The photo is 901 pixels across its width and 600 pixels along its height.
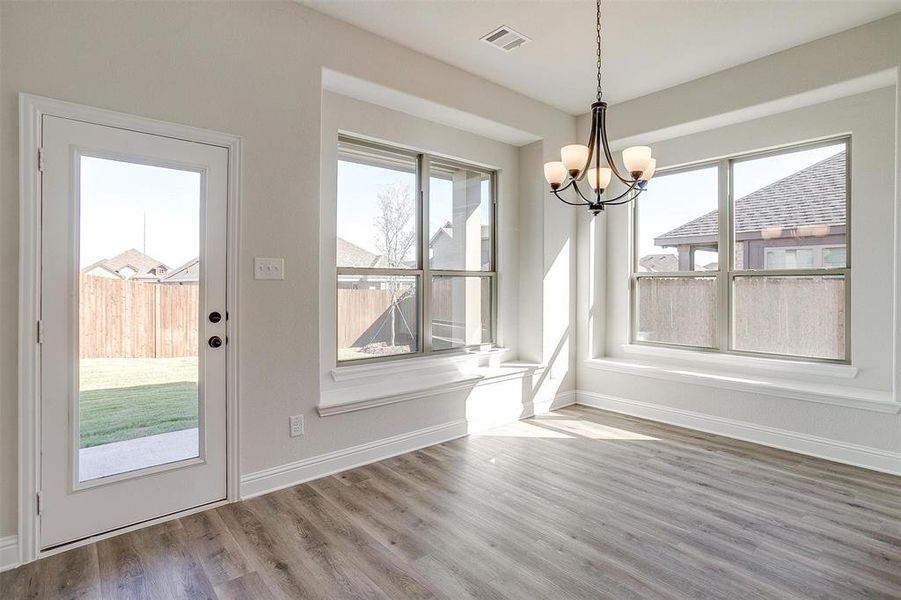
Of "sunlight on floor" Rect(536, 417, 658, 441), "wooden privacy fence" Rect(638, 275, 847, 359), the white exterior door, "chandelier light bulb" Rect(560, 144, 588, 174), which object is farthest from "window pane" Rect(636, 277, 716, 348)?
the white exterior door

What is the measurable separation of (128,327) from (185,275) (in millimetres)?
384

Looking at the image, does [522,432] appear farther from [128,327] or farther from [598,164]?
[128,327]

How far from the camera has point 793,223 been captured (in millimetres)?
3857

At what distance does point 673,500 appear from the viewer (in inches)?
109

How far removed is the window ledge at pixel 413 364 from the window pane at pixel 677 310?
1.53 m

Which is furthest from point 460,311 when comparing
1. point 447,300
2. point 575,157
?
point 575,157

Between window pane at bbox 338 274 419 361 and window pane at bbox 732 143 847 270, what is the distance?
2.99m

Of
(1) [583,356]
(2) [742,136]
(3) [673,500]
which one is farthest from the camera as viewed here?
(1) [583,356]

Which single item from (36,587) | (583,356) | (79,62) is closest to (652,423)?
(583,356)

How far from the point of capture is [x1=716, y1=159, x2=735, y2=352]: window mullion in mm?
4215

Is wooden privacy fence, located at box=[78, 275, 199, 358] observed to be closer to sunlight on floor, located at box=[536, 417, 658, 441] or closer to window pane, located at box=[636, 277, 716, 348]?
sunlight on floor, located at box=[536, 417, 658, 441]

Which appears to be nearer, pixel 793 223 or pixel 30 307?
pixel 30 307

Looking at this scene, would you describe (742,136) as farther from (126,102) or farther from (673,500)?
(126,102)

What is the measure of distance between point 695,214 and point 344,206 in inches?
130
